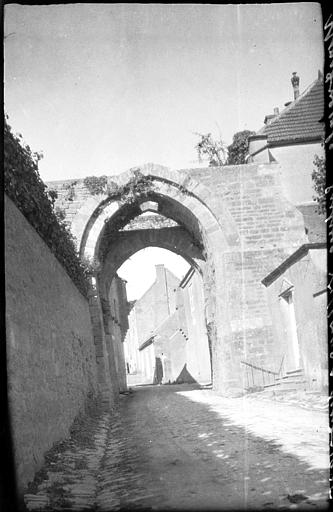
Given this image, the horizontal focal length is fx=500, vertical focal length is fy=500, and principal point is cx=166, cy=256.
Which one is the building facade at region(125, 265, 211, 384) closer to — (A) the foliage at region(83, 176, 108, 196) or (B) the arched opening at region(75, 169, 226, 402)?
(B) the arched opening at region(75, 169, 226, 402)

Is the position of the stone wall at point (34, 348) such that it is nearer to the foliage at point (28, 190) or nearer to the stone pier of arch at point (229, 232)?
the foliage at point (28, 190)

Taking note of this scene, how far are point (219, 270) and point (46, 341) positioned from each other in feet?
33.7

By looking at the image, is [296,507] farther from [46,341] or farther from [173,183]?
[173,183]

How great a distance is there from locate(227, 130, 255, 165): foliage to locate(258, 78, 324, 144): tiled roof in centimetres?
1127

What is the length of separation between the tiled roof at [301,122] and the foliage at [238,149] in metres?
11.3

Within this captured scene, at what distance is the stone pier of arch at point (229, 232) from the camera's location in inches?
605

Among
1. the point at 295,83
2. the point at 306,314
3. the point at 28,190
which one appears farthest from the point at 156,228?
the point at 295,83

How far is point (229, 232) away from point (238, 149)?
17758mm

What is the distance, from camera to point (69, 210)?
16.4 metres

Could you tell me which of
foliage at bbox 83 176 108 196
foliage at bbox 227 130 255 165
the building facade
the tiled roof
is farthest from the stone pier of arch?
foliage at bbox 227 130 255 165

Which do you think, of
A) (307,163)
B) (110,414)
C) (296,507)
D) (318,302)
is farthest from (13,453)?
(307,163)

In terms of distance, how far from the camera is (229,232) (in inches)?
634

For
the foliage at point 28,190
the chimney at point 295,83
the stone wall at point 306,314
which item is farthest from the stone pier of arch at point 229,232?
the chimney at point 295,83

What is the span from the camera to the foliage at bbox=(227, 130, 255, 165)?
32.0 m
